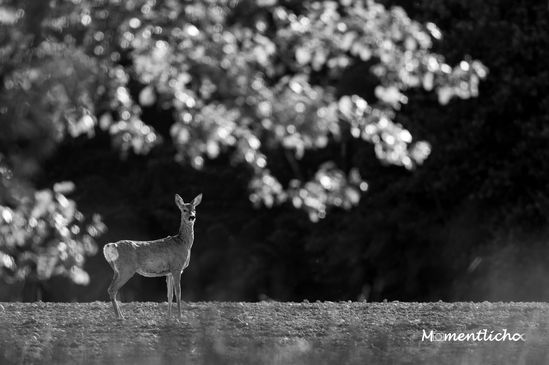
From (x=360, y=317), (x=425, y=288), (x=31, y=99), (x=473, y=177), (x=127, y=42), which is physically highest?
(x=127, y=42)

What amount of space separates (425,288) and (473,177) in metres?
2.13

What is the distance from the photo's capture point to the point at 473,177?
67.7 ft

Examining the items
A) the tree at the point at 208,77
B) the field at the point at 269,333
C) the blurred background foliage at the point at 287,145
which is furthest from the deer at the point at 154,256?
the tree at the point at 208,77

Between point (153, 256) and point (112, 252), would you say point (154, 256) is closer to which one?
point (153, 256)

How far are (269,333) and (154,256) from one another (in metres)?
1.19

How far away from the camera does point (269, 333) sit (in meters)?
9.61

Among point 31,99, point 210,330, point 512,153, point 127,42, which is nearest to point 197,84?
point 127,42

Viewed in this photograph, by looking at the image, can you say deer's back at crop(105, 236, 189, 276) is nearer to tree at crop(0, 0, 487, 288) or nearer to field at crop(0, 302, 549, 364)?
field at crop(0, 302, 549, 364)

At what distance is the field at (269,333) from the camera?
859cm

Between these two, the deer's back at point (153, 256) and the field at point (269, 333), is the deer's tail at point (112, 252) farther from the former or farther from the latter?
the field at point (269, 333)

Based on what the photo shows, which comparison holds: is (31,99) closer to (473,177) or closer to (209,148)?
(209,148)

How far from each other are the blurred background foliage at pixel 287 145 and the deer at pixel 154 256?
0.67 m

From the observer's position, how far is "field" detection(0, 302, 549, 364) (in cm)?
859

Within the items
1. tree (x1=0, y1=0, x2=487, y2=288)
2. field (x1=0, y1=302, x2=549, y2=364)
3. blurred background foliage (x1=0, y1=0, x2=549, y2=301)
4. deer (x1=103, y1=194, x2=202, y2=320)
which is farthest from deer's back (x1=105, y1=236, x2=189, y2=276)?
tree (x1=0, y1=0, x2=487, y2=288)
